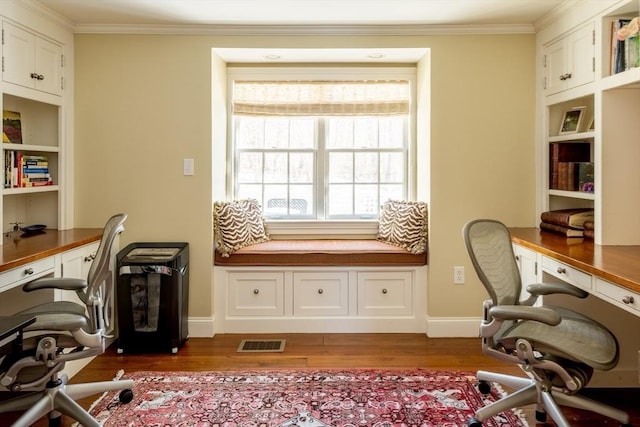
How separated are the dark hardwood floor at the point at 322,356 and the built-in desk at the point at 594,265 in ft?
2.64

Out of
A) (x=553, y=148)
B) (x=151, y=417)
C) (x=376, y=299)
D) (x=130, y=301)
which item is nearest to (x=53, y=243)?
(x=130, y=301)

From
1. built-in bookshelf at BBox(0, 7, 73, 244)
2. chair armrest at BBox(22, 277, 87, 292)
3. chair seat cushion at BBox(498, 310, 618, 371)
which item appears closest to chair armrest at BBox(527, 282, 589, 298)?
chair seat cushion at BBox(498, 310, 618, 371)

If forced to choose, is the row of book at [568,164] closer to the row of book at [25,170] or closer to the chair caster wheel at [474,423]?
the chair caster wheel at [474,423]

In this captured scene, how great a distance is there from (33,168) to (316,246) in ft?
6.89

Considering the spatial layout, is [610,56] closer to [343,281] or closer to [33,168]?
[343,281]

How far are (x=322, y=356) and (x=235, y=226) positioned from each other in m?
1.22

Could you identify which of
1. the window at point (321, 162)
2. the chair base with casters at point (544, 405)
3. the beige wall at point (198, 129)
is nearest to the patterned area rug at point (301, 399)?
the chair base with casters at point (544, 405)

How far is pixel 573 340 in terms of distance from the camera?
6.73ft

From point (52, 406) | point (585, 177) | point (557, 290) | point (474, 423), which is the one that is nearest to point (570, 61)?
point (585, 177)

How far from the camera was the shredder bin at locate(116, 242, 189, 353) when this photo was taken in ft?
10.7

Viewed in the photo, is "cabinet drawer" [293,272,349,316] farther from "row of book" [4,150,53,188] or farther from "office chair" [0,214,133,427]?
"row of book" [4,150,53,188]

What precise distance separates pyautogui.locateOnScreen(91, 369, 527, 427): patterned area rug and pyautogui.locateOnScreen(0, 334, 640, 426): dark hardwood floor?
151 millimetres

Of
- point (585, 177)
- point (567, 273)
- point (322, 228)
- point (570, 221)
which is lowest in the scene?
point (567, 273)

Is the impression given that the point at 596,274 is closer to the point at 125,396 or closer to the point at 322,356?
the point at 322,356
